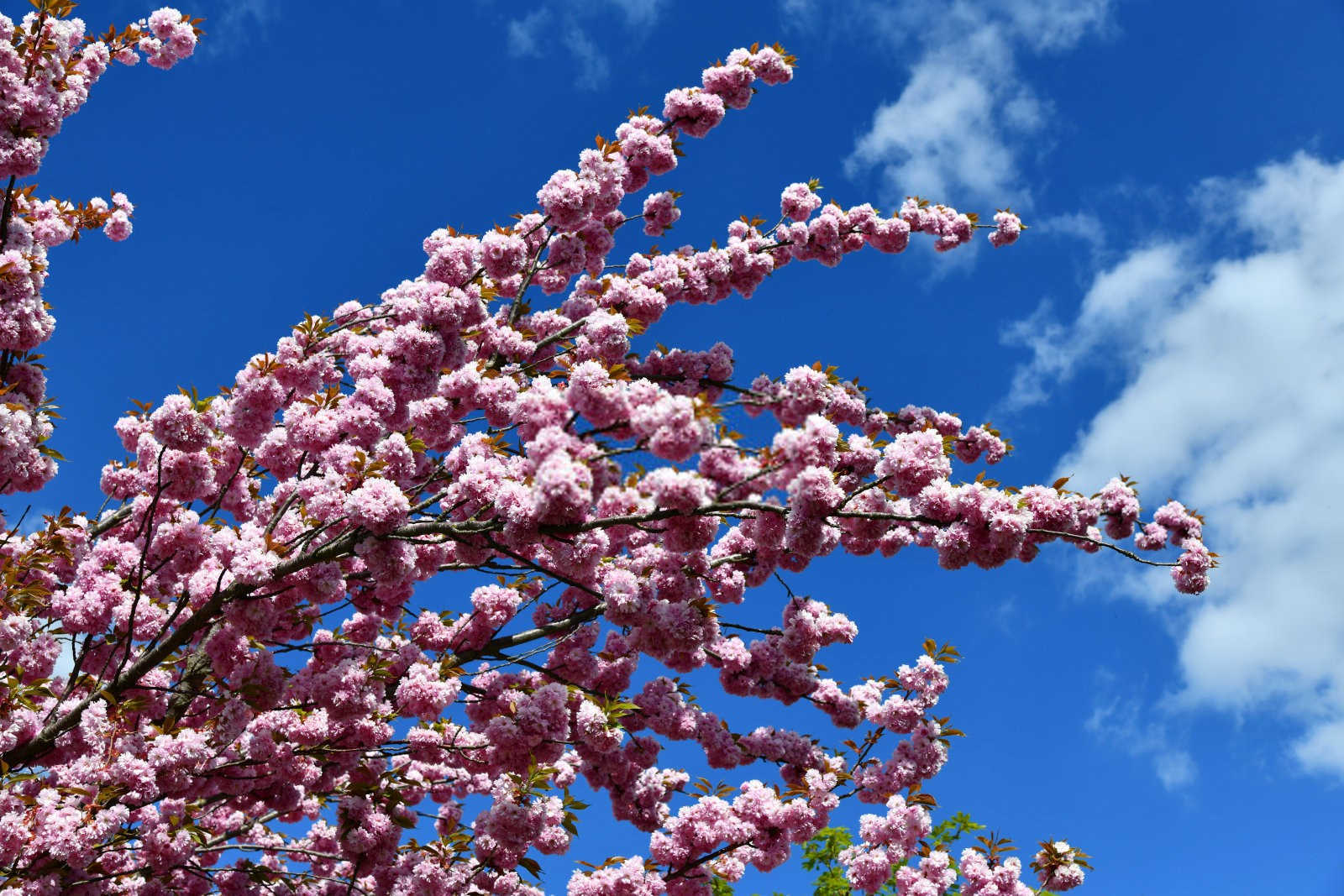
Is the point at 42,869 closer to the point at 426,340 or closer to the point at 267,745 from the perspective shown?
the point at 267,745

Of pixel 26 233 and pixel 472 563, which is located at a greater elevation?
pixel 26 233

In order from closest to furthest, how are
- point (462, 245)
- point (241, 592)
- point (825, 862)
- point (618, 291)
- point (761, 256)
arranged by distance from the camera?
point (241, 592), point (462, 245), point (618, 291), point (761, 256), point (825, 862)

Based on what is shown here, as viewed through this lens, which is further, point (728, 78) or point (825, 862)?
point (825, 862)

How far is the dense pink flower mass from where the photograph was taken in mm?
5582

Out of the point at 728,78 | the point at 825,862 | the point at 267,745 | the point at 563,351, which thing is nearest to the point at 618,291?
the point at 563,351

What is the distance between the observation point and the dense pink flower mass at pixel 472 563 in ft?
18.3

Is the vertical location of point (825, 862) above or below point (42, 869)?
above

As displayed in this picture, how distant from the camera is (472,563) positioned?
6.05 m

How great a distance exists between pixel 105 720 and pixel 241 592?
1479 mm

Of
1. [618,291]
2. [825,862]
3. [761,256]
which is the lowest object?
[825,862]

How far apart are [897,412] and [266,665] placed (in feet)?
20.7

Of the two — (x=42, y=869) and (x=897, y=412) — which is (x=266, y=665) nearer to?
(x=42, y=869)

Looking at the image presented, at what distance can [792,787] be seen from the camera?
8.82 metres

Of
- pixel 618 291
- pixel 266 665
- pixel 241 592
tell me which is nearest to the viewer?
pixel 241 592
